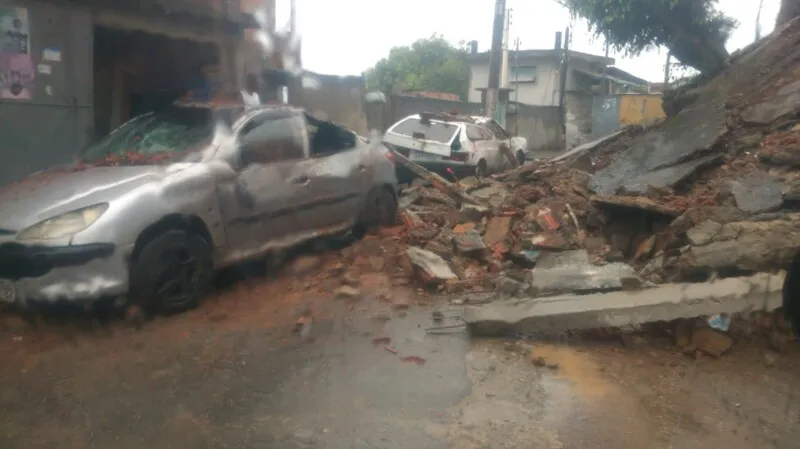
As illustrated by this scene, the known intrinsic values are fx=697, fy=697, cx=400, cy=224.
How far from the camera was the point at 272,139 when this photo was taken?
250 inches

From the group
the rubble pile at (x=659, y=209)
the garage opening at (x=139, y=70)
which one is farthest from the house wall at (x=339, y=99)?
the rubble pile at (x=659, y=209)

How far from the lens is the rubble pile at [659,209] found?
523 cm

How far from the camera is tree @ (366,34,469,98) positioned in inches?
1873

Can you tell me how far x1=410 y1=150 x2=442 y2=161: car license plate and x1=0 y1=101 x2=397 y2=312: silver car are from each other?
607 centimetres

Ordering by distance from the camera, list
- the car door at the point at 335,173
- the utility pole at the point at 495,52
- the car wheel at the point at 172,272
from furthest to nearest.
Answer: the utility pole at the point at 495,52 < the car door at the point at 335,173 < the car wheel at the point at 172,272

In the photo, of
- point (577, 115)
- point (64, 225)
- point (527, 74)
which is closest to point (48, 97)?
point (64, 225)

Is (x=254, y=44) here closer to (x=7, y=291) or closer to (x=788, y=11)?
(x=7, y=291)

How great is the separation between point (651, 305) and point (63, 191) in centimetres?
421

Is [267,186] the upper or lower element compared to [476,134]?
lower

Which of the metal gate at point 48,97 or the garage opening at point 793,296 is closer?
the garage opening at point 793,296

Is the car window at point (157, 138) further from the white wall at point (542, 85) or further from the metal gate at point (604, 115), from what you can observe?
the white wall at point (542, 85)

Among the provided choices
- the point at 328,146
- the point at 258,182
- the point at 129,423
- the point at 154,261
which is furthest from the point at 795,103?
the point at 129,423

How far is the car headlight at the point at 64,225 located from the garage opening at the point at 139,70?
5.70m

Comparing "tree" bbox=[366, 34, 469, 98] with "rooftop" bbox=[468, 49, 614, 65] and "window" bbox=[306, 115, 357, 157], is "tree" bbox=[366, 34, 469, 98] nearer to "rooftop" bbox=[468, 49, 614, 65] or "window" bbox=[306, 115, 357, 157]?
"rooftop" bbox=[468, 49, 614, 65]
